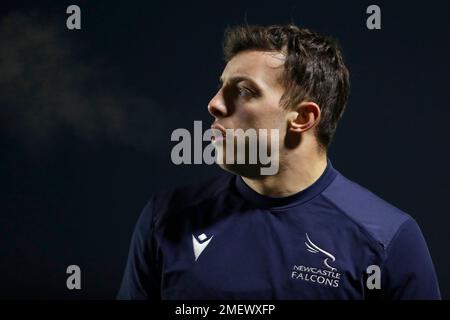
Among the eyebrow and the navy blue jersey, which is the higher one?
the eyebrow

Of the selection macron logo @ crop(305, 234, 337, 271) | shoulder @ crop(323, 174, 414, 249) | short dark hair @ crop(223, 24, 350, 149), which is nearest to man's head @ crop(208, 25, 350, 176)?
short dark hair @ crop(223, 24, 350, 149)

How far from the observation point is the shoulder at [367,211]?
148cm

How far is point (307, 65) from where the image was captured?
1.58 meters

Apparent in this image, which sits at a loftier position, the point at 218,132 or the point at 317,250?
the point at 218,132

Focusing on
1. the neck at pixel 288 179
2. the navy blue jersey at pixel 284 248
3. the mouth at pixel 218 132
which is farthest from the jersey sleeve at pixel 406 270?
the mouth at pixel 218 132

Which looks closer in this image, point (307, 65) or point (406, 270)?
point (406, 270)

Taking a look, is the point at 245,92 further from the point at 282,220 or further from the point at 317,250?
the point at 317,250

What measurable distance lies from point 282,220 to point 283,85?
1.19 feet

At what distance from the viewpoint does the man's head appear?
1.51 metres

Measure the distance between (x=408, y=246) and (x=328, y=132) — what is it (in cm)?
39

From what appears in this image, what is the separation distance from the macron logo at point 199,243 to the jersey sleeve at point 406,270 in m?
0.46

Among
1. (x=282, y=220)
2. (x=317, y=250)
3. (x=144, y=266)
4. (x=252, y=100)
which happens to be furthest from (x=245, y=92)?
(x=144, y=266)

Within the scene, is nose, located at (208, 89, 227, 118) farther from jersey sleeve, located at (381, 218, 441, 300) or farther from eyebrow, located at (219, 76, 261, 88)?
jersey sleeve, located at (381, 218, 441, 300)

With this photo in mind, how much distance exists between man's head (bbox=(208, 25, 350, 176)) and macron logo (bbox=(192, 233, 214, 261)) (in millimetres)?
307
